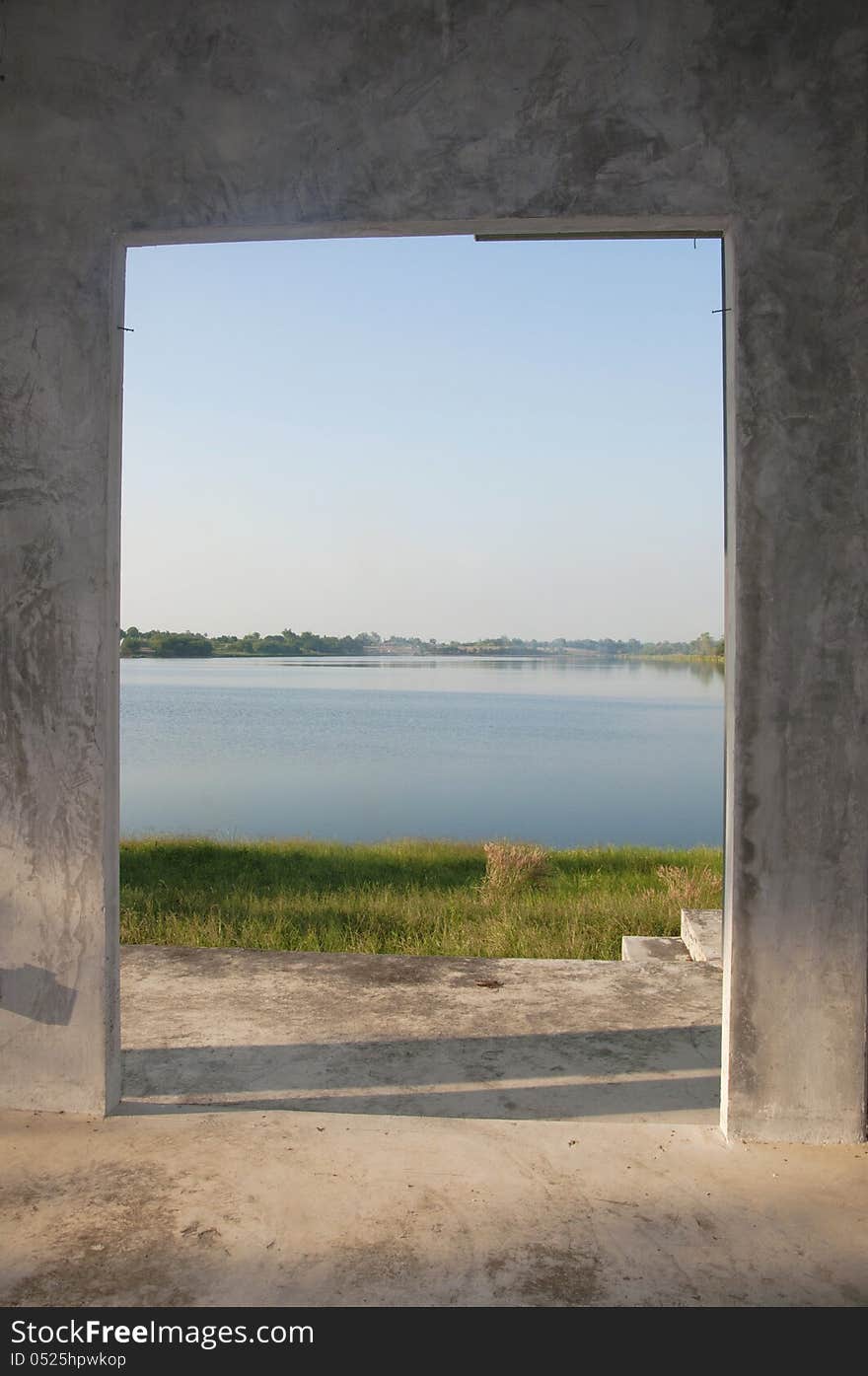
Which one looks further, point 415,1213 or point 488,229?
point 488,229

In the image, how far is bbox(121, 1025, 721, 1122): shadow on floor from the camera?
Result: 289 cm

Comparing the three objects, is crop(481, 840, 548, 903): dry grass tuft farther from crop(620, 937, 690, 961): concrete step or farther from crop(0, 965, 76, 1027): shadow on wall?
crop(0, 965, 76, 1027): shadow on wall

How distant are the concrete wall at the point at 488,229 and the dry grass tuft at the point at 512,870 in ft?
15.8

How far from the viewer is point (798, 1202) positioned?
6.95 ft

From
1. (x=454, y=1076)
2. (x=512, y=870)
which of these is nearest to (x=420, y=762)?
(x=512, y=870)

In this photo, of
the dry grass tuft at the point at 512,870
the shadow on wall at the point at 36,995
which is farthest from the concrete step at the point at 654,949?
Result: the shadow on wall at the point at 36,995

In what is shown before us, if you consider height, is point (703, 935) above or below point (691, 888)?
above

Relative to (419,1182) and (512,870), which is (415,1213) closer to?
(419,1182)

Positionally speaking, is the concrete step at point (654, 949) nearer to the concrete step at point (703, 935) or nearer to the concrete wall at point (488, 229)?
the concrete step at point (703, 935)

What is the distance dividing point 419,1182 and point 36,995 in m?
1.13

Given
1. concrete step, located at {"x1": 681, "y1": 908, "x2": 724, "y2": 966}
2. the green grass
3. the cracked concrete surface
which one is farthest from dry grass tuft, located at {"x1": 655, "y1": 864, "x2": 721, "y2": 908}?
the cracked concrete surface

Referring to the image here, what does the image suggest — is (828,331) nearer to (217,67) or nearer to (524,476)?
(217,67)

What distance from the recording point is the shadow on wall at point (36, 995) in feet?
8.19

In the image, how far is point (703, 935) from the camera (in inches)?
184
